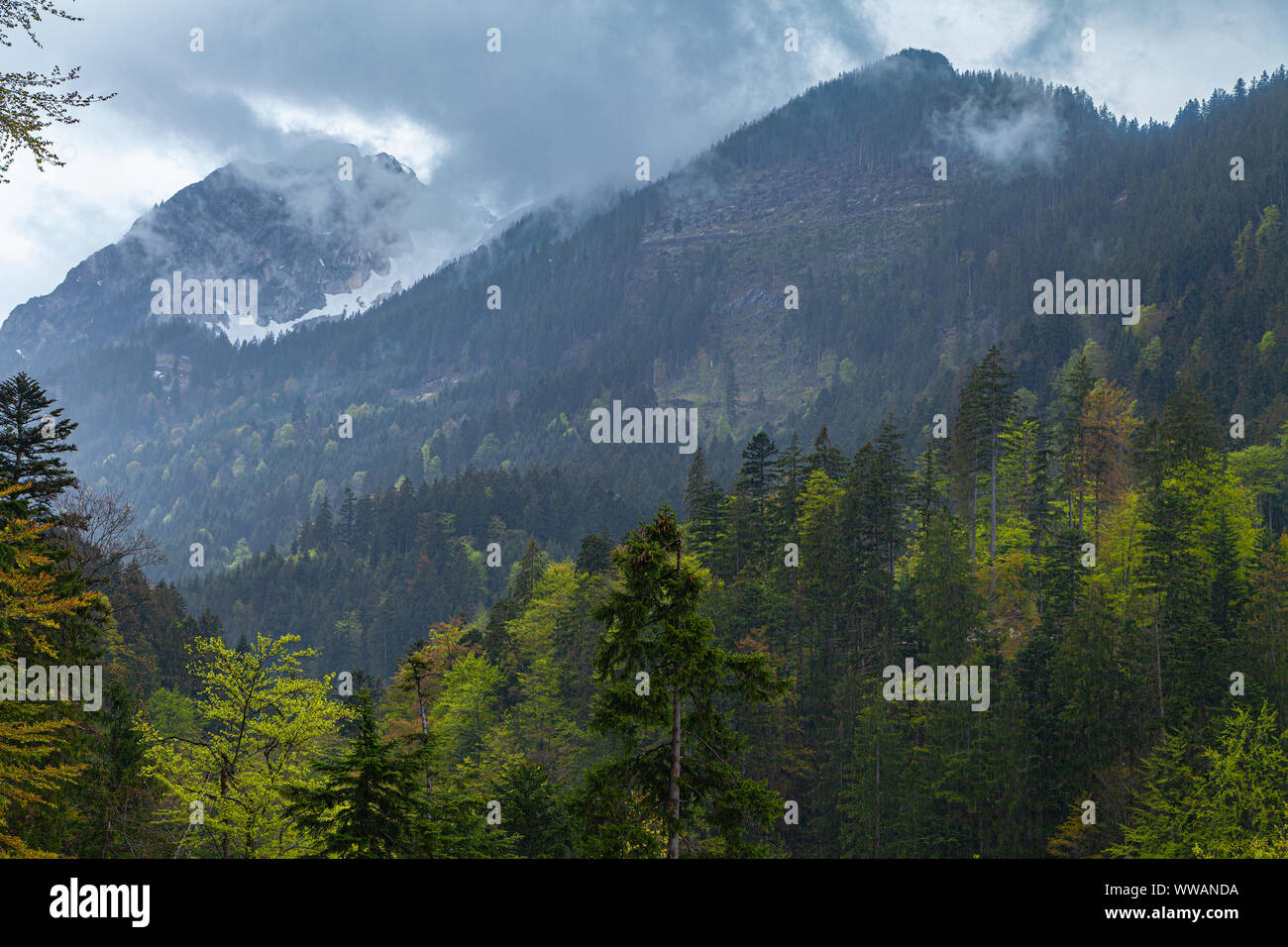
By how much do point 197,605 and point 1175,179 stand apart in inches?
6755

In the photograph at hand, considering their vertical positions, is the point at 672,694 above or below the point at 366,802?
above

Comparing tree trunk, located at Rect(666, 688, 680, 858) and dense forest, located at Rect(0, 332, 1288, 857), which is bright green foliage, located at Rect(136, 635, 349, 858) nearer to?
dense forest, located at Rect(0, 332, 1288, 857)

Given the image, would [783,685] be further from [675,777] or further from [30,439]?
[30,439]

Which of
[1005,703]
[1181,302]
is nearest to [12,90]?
[1005,703]

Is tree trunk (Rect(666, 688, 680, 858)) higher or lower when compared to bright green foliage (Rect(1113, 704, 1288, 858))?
higher

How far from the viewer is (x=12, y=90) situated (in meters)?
13.0

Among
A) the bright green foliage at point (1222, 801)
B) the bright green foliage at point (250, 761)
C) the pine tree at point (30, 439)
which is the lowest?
the bright green foliage at point (1222, 801)

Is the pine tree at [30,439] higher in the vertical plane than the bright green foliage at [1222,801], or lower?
higher

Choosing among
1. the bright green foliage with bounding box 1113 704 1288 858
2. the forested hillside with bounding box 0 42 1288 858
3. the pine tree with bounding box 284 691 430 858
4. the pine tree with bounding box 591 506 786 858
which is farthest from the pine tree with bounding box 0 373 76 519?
the bright green foliage with bounding box 1113 704 1288 858

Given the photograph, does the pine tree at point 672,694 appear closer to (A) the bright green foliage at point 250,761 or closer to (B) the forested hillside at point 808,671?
(B) the forested hillside at point 808,671

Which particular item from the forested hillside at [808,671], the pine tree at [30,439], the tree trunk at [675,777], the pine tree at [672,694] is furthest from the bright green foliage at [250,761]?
the tree trunk at [675,777]

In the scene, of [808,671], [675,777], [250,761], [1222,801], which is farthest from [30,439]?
[808,671]
